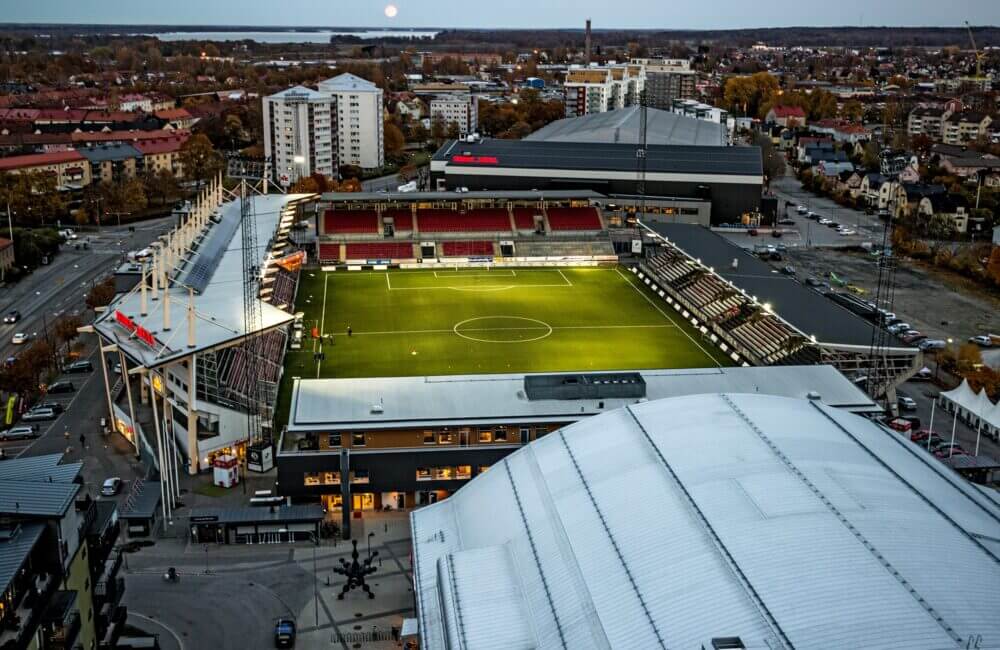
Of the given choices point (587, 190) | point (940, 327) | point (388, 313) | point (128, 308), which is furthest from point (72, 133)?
point (940, 327)

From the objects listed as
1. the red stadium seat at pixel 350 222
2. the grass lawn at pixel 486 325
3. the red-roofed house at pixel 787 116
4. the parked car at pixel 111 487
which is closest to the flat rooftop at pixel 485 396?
the grass lawn at pixel 486 325

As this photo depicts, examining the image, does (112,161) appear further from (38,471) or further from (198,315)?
(38,471)

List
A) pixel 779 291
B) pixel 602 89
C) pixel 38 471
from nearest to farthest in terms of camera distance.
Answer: pixel 38 471
pixel 779 291
pixel 602 89

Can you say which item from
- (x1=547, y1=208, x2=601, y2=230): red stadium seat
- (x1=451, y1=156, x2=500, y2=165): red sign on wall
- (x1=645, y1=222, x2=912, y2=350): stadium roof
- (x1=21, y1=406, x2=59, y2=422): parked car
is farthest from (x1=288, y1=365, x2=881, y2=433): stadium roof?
(x1=451, y1=156, x2=500, y2=165): red sign on wall

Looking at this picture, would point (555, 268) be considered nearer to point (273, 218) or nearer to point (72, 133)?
point (273, 218)

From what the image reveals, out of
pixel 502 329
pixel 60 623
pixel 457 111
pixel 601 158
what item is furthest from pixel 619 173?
pixel 60 623
